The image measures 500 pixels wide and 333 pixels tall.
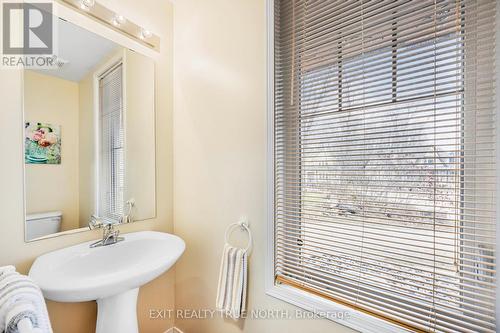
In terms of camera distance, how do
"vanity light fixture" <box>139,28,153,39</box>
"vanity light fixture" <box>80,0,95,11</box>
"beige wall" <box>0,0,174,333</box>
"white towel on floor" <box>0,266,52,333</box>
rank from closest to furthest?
"white towel on floor" <box>0,266,52,333</box> → "beige wall" <box>0,0,174,333</box> → "vanity light fixture" <box>80,0,95,11</box> → "vanity light fixture" <box>139,28,153,39</box>

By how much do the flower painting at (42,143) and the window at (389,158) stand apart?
113 cm

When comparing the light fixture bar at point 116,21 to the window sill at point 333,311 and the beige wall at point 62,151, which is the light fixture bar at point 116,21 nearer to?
the beige wall at point 62,151

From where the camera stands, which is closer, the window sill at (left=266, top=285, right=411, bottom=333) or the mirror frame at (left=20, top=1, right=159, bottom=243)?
the window sill at (left=266, top=285, right=411, bottom=333)

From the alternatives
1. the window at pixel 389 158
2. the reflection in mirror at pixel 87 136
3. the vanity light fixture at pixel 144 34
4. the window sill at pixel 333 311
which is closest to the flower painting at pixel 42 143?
the reflection in mirror at pixel 87 136

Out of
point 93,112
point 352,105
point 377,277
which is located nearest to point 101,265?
point 93,112

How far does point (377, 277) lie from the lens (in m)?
0.97

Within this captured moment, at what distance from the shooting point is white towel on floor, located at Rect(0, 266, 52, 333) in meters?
0.65

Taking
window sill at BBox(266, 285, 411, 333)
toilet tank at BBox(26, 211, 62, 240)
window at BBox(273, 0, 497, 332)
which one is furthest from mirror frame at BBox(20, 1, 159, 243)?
window sill at BBox(266, 285, 411, 333)

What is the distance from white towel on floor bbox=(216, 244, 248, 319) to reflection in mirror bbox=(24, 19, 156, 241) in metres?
0.65

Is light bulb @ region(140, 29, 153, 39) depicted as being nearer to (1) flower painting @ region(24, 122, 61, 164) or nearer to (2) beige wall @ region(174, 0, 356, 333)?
(2) beige wall @ region(174, 0, 356, 333)

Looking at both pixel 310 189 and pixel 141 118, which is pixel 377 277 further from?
pixel 141 118

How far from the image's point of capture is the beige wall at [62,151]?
3.60 ft

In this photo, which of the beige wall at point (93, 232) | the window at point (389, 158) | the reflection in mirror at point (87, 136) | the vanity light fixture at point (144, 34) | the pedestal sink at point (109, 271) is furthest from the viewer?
the vanity light fixture at point (144, 34)

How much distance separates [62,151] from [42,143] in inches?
3.6
